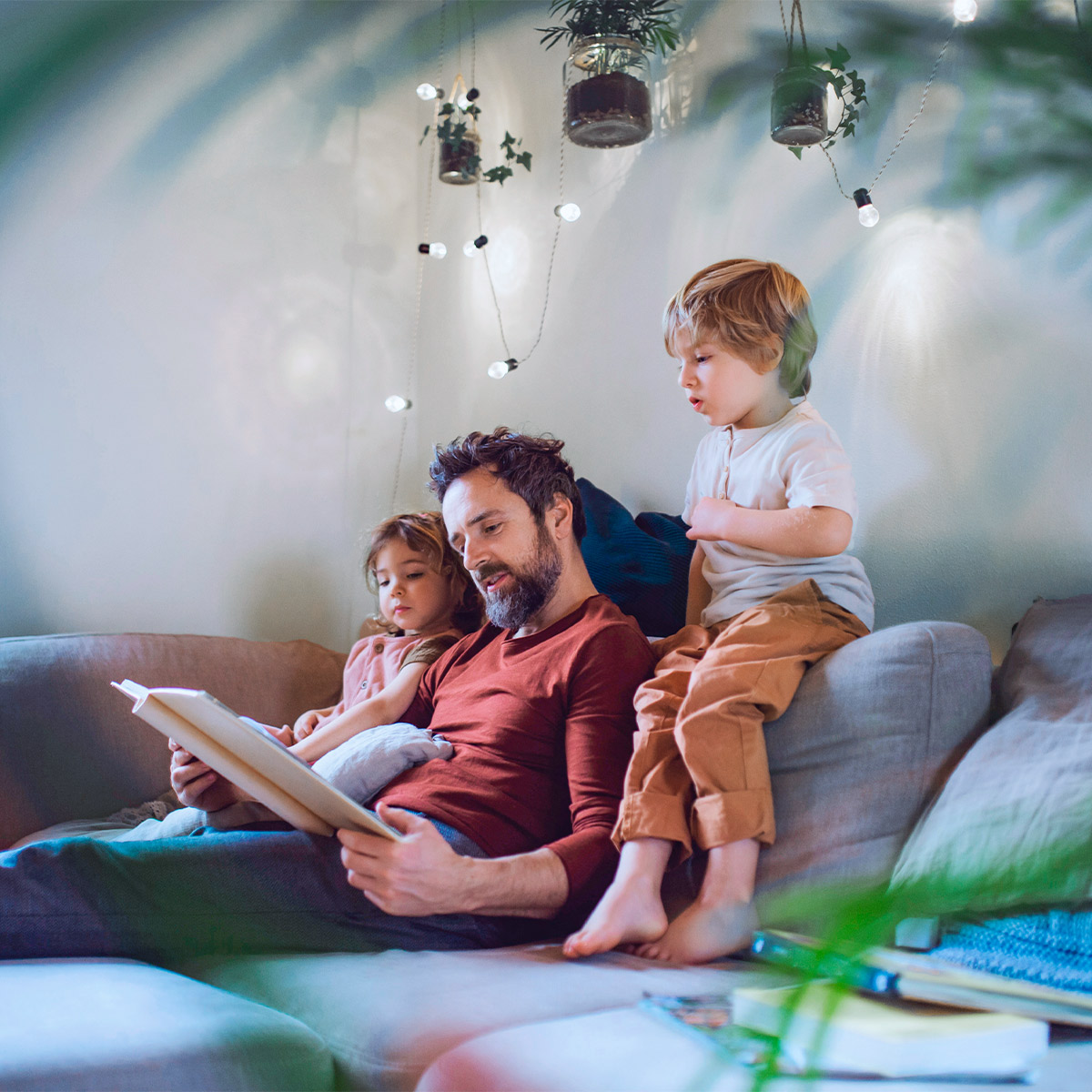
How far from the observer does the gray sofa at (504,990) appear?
2.70ft

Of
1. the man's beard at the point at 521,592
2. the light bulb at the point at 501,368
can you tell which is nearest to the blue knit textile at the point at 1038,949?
the man's beard at the point at 521,592

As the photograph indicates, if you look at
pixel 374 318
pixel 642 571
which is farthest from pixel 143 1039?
pixel 374 318

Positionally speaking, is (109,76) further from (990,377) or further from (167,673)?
(990,377)

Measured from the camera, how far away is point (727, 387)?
5.06 feet

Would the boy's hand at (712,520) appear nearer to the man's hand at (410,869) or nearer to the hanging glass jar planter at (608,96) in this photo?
the man's hand at (410,869)

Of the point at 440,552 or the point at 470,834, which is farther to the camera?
the point at 440,552

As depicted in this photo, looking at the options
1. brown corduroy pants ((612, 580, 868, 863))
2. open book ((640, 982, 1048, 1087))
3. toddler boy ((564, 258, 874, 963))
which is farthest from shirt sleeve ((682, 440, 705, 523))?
open book ((640, 982, 1048, 1087))

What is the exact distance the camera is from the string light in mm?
1669

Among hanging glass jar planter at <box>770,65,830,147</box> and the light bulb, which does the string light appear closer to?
hanging glass jar planter at <box>770,65,830,147</box>

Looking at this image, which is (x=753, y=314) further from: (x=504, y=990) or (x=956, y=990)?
(x=956, y=990)

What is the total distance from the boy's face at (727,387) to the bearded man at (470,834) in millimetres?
258

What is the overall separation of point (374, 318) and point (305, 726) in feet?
4.44

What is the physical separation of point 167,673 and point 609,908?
130 centimetres

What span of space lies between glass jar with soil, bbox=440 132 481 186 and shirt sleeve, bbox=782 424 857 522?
134cm
